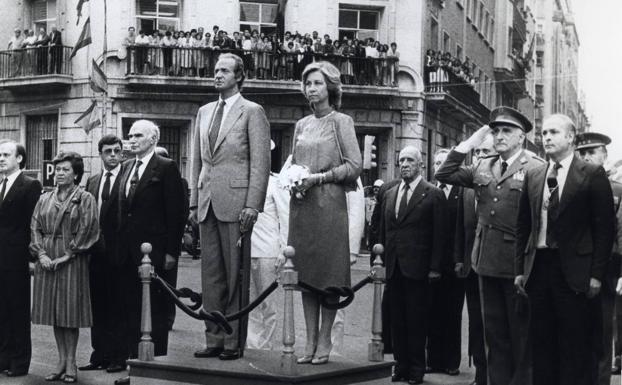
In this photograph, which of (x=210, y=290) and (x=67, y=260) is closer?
(x=210, y=290)

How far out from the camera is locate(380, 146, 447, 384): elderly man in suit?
33.3 feet

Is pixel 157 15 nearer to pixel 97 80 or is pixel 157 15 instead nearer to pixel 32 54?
pixel 97 80

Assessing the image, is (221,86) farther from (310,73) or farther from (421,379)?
(421,379)

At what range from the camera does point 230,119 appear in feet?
27.0

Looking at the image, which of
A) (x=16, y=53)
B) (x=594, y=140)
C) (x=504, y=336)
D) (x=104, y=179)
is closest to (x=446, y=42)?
(x=16, y=53)

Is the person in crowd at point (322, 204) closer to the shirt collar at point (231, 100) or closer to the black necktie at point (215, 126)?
the shirt collar at point (231, 100)

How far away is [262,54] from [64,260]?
23010mm

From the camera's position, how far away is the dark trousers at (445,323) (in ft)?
34.7

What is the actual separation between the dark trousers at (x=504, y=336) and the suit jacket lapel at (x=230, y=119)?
2400mm

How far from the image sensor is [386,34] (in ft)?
112

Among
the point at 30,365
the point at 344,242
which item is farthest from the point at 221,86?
the point at 30,365

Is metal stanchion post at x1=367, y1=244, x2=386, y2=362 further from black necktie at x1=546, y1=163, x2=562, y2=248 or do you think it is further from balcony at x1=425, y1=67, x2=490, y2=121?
balcony at x1=425, y1=67, x2=490, y2=121

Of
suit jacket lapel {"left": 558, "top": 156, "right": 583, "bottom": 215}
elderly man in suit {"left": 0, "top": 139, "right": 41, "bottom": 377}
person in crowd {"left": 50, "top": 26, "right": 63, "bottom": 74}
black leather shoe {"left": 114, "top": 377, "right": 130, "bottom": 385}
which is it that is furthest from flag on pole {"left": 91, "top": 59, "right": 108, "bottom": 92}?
suit jacket lapel {"left": 558, "top": 156, "right": 583, "bottom": 215}

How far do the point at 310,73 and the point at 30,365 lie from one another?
451 cm
